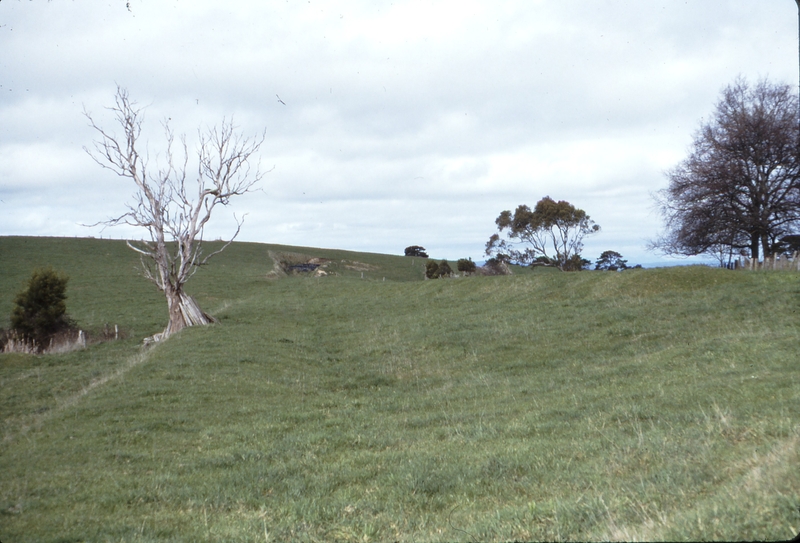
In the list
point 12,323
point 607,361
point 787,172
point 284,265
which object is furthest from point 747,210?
point 284,265

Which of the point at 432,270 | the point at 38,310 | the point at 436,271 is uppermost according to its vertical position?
the point at 432,270

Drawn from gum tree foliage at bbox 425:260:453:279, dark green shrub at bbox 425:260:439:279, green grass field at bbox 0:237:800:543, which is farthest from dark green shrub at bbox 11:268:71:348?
gum tree foliage at bbox 425:260:453:279

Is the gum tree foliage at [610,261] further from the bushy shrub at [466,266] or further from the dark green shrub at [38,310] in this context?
the dark green shrub at [38,310]

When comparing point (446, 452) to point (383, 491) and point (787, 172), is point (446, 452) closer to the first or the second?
point (383, 491)

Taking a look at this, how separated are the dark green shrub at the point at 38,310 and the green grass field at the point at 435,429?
28.9ft

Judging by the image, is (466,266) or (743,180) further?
(466,266)

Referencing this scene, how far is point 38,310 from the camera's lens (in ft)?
111

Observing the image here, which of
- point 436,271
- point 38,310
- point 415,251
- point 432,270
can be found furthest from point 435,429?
point 415,251

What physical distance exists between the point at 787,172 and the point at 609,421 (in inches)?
1462

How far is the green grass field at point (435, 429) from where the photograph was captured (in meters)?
5.52

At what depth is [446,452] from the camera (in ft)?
29.1

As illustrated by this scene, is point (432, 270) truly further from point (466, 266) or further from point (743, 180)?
point (743, 180)

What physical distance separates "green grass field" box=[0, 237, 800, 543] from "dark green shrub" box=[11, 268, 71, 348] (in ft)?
28.9

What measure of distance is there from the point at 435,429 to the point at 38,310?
103 ft
